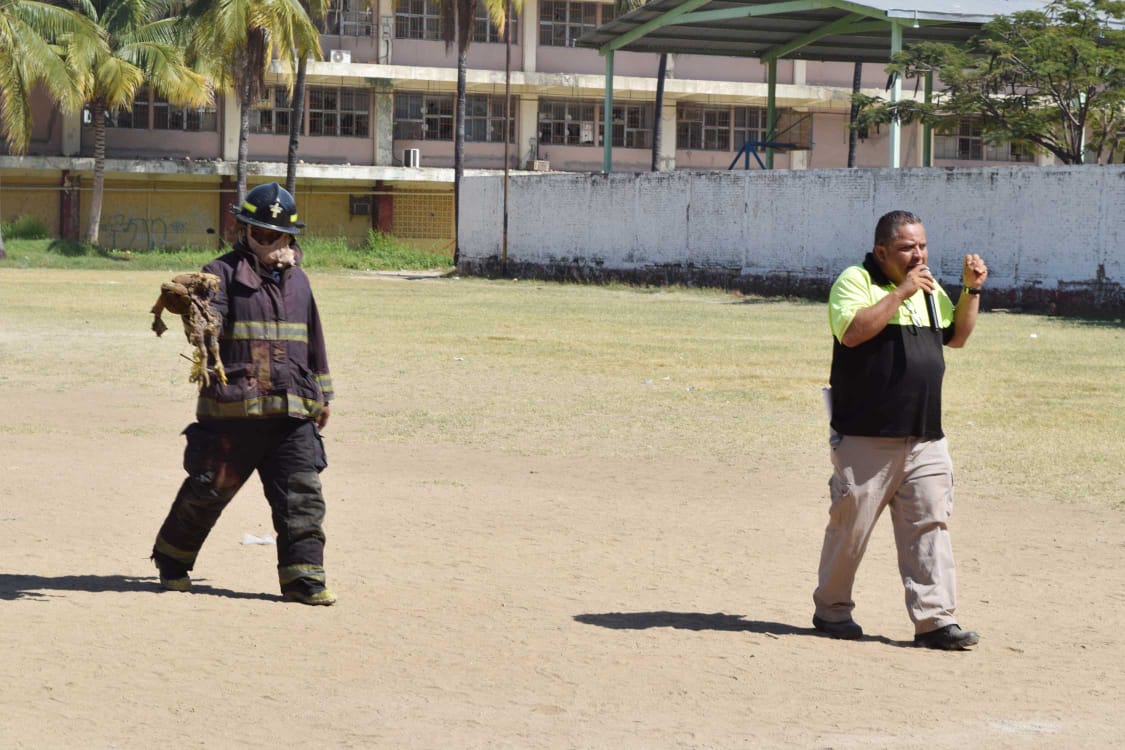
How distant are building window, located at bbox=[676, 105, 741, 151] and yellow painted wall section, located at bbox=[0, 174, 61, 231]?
21.5 m

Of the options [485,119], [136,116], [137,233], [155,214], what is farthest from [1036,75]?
[137,233]

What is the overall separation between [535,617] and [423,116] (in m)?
51.3

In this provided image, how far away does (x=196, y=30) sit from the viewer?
4684 cm

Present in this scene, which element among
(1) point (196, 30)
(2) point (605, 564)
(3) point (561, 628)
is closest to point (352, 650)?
(3) point (561, 628)

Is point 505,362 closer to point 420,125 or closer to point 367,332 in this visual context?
point 367,332

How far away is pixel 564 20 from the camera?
188ft

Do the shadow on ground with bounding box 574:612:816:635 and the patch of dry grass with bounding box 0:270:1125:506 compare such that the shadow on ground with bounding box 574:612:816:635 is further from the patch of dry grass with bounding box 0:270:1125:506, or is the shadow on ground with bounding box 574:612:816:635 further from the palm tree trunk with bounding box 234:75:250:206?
the palm tree trunk with bounding box 234:75:250:206

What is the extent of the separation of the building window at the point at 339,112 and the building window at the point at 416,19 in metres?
2.51

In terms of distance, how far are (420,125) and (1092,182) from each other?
31.7 m

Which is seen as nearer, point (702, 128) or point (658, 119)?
point (658, 119)

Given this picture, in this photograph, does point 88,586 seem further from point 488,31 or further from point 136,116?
point 488,31

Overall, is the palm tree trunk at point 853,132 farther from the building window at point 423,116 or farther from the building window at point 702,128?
the building window at point 423,116

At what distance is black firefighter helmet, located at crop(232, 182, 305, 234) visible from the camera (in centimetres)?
652

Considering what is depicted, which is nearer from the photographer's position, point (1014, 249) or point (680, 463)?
point (680, 463)
